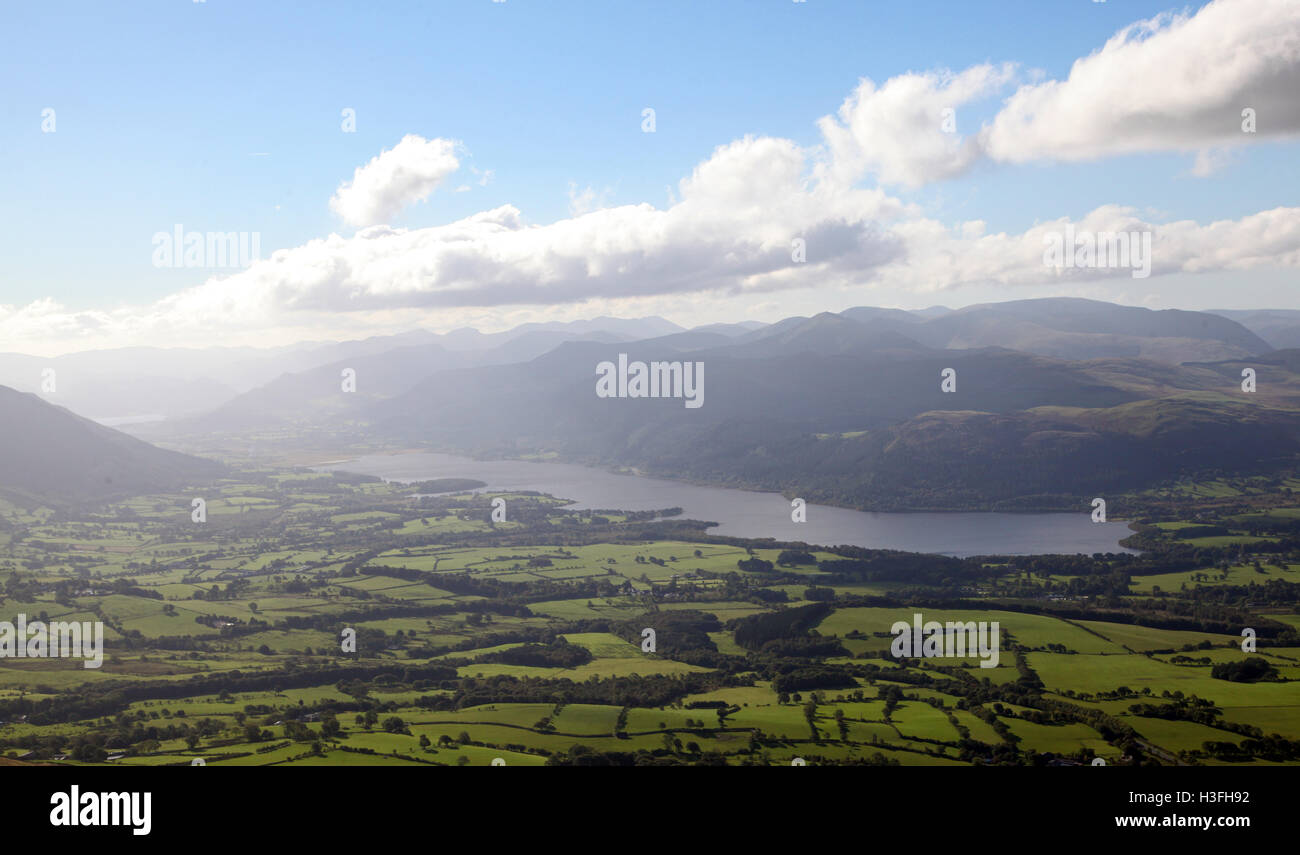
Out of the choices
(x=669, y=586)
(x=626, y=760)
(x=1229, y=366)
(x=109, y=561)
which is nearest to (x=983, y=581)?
(x=669, y=586)

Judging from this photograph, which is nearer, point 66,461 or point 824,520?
point 824,520

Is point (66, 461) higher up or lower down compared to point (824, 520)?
higher up

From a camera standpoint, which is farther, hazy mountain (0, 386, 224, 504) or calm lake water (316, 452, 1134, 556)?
hazy mountain (0, 386, 224, 504)

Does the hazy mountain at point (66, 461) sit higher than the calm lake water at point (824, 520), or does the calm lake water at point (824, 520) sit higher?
the hazy mountain at point (66, 461)

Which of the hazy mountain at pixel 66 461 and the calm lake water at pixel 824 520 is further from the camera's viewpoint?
the hazy mountain at pixel 66 461
